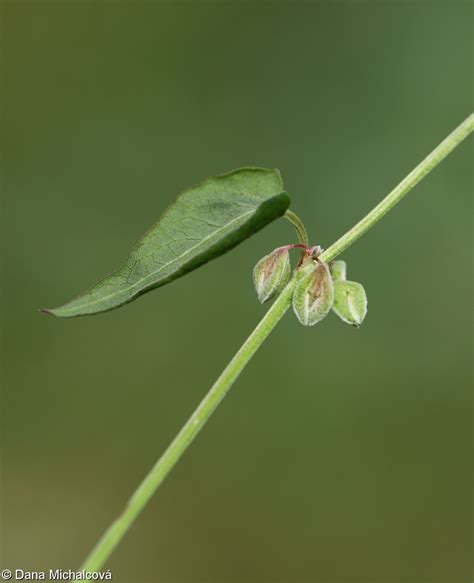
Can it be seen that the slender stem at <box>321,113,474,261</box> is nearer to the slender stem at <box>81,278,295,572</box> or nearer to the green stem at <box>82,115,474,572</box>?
the green stem at <box>82,115,474,572</box>

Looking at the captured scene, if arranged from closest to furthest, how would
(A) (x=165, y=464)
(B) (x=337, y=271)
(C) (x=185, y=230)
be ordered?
(A) (x=165, y=464) < (C) (x=185, y=230) < (B) (x=337, y=271)

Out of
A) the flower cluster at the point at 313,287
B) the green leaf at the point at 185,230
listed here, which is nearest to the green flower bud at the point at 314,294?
the flower cluster at the point at 313,287

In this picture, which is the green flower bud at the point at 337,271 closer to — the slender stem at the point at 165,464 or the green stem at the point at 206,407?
the green stem at the point at 206,407

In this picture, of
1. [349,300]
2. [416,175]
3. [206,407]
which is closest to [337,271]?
[349,300]

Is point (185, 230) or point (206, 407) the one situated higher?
point (185, 230)

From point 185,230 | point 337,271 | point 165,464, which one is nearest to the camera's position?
point 165,464

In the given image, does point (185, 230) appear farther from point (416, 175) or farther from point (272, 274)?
point (416, 175)

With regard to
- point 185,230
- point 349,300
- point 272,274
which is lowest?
point 349,300
